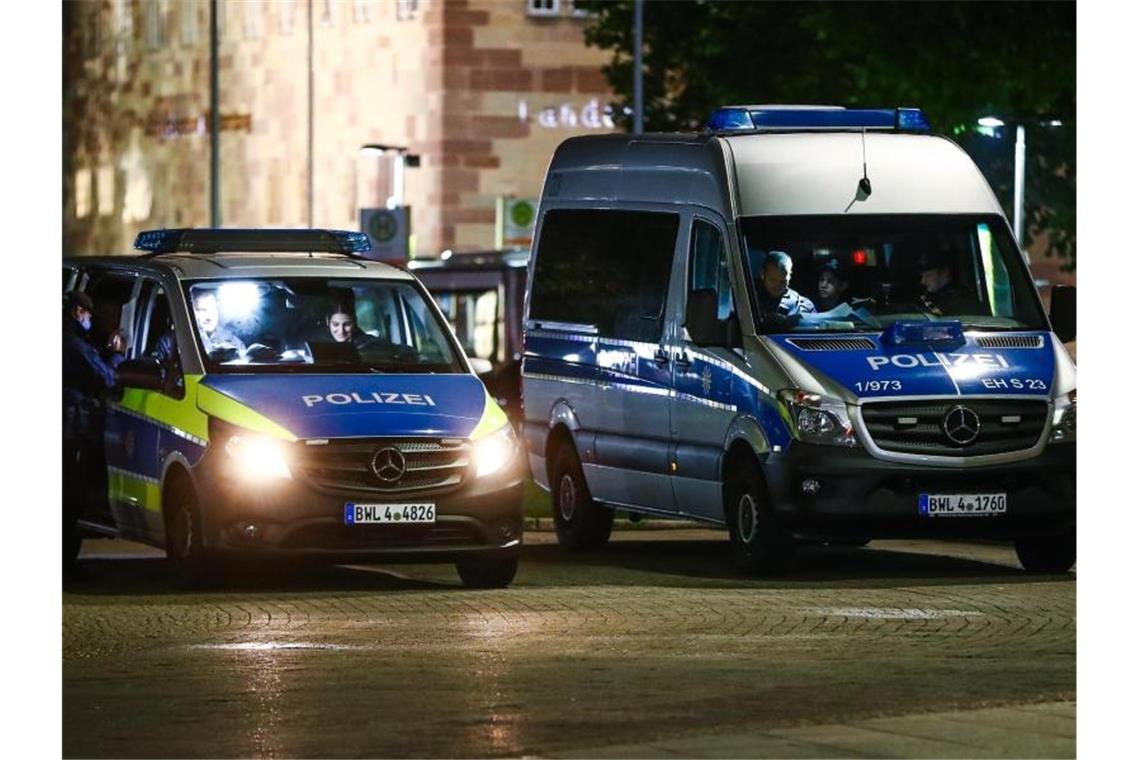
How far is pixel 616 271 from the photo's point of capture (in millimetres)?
20969

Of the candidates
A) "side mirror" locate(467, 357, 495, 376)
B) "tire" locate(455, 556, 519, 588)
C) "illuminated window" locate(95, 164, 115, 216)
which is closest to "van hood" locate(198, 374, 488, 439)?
"side mirror" locate(467, 357, 495, 376)

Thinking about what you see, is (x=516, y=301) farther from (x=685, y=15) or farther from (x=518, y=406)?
(x=518, y=406)

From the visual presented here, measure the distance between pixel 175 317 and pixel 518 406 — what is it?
14974 millimetres

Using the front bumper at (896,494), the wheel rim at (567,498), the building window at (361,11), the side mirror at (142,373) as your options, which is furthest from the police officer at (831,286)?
the building window at (361,11)

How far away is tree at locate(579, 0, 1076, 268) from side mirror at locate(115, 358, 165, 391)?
16506 mm

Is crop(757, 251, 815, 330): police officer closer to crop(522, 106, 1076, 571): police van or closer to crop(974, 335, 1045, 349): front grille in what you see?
crop(522, 106, 1076, 571): police van

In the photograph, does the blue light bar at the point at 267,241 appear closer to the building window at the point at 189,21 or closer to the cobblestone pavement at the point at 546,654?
the cobblestone pavement at the point at 546,654

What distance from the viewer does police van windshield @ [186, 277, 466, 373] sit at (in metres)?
18.5

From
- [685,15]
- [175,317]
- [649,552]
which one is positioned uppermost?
[685,15]

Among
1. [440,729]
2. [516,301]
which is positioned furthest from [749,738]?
[516,301]

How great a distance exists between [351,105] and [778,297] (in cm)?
7108

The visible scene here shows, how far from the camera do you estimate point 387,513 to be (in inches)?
696

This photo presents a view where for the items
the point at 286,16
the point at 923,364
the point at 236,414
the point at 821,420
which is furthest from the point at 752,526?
the point at 286,16

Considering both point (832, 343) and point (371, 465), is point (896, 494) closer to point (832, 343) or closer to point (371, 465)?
point (832, 343)
